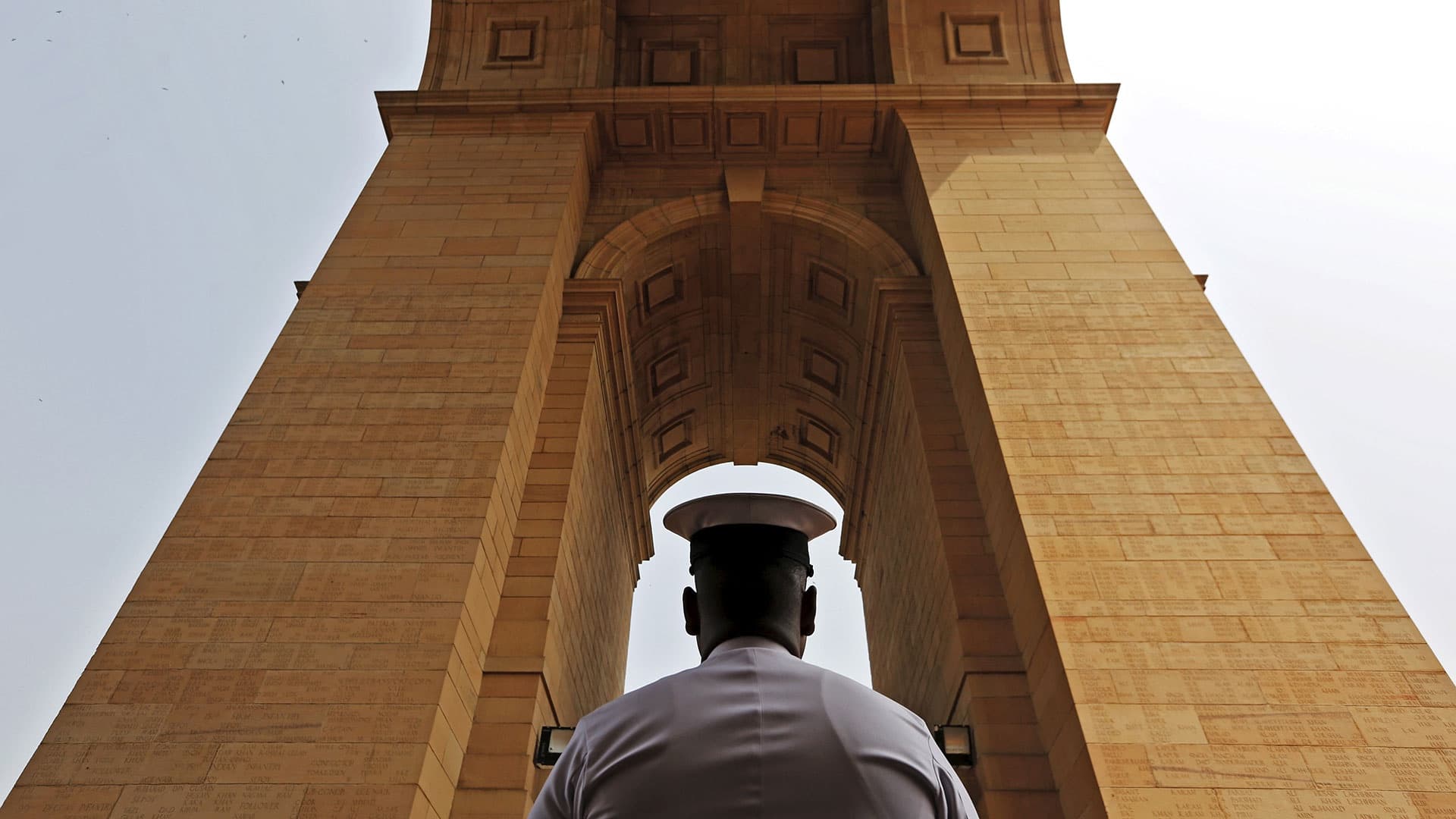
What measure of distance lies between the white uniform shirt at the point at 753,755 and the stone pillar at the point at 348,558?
161 inches

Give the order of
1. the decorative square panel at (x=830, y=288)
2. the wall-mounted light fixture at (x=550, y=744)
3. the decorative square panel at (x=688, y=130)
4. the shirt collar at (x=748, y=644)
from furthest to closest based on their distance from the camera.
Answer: the decorative square panel at (x=830, y=288)
the decorative square panel at (x=688, y=130)
the wall-mounted light fixture at (x=550, y=744)
the shirt collar at (x=748, y=644)

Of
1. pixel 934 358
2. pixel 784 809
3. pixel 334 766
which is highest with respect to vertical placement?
pixel 934 358

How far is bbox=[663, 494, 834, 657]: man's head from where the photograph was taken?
6.38ft

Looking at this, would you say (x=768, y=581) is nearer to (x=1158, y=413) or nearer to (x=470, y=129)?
(x=1158, y=413)

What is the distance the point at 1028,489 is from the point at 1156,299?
284cm

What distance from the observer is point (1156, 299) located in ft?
27.2

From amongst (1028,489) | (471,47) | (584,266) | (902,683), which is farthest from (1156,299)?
(471,47)

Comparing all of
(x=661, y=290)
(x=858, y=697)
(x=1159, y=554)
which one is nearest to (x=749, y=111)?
(x=661, y=290)

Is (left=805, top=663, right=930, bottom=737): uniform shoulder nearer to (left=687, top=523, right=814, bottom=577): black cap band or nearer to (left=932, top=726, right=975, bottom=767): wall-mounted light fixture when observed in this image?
(left=687, top=523, right=814, bottom=577): black cap band

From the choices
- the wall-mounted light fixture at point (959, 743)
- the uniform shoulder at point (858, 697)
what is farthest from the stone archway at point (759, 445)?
the uniform shoulder at point (858, 697)

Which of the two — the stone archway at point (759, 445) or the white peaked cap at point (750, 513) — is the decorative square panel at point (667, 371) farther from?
the white peaked cap at point (750, 513)

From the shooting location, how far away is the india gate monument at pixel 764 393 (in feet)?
17.8

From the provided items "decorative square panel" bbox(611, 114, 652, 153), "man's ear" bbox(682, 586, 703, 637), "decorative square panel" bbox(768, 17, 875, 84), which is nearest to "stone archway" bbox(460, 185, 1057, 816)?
"decorative square panel" bbox(611, 114, 652, 153)

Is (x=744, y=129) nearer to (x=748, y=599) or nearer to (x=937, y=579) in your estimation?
(x=937, y=579)
